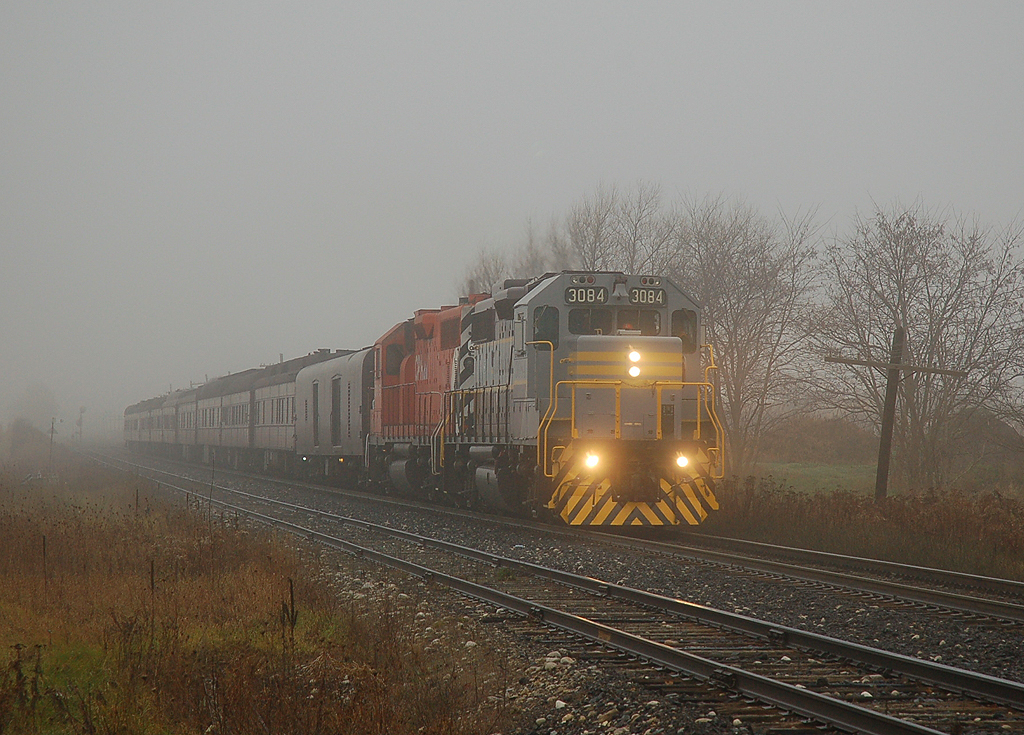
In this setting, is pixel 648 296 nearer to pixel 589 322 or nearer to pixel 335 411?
pixel 589 322

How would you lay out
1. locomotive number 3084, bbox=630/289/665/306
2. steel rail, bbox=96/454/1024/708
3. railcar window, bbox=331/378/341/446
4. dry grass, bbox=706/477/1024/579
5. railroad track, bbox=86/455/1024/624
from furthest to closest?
1. railcar window, bbox=331/378/341/446
2. locomotive number 3084, bbox=630/289/665/306
3. dry grass, bbox=706/477/1024/579
4. railroad track, bbox=86/455/1024/624
5. steel rail, bbox=96/454/1024/708

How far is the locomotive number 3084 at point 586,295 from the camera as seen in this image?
545 inches

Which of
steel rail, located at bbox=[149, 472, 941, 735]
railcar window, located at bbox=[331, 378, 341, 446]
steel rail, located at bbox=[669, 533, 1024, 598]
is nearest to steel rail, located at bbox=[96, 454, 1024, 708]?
steel rail, located at bbox=[149, 472, 941, 735]

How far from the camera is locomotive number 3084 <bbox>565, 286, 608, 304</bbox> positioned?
45.4 feet

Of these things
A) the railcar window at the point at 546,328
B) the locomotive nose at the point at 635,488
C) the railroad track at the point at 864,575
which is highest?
the railcar window at the point at 546,328

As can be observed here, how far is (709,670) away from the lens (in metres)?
5.94

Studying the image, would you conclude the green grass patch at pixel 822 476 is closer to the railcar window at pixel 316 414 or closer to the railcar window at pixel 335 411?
the railcar window at pixel 335 411

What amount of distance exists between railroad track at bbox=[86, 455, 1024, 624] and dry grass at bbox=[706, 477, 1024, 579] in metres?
0.99

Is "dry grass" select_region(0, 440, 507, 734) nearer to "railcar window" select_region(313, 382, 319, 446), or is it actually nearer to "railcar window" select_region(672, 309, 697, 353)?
"railcar window" select_region(672, 309, 697, 353)

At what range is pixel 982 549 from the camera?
11.4 m

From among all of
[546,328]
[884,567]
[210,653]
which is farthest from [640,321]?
[210,653]

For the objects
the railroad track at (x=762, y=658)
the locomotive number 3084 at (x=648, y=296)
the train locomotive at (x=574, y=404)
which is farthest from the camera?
the locomotive number 3084 at (x=648, y=296)

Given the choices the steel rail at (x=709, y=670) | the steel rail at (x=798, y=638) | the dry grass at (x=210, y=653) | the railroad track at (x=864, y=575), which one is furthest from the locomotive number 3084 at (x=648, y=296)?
the dry grass at (x=210, y=653)

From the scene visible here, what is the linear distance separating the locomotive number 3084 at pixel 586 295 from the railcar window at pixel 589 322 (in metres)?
0.13
